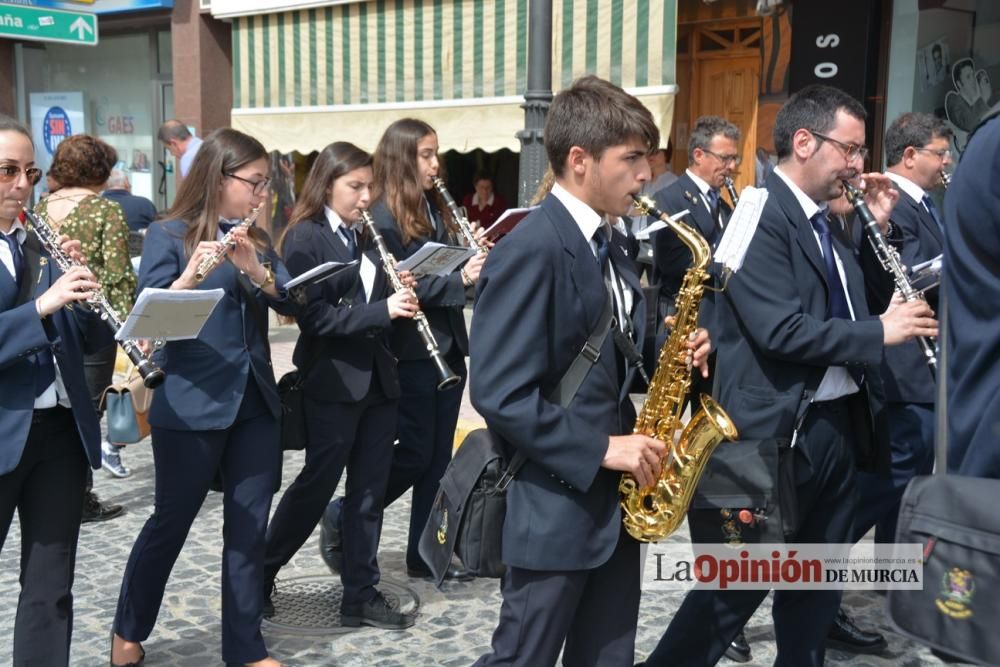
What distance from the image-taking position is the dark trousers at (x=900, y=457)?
171 inches

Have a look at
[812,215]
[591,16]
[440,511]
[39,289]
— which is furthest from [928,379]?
[591,16]

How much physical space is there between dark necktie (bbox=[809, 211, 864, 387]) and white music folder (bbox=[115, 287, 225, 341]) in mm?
1944

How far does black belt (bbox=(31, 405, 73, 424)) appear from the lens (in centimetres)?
339

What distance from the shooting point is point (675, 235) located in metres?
5.71

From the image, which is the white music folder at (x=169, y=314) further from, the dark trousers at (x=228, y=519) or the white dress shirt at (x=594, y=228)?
the white dress shirt at (x=594, y=228)

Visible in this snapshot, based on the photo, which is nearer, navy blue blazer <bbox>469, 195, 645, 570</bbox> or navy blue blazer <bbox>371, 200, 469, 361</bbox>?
navy blue blazer <bbox>469, 195, 645, 570</bbox>

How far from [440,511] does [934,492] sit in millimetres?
1379

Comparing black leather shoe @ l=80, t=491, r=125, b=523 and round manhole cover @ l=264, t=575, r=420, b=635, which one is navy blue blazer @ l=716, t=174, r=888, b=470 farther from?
black leather shoe @ l=80, t=491, r=125, b=523

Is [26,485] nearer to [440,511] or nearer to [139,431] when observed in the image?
[440,511]

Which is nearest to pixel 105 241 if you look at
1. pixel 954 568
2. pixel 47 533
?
pixel 47 533

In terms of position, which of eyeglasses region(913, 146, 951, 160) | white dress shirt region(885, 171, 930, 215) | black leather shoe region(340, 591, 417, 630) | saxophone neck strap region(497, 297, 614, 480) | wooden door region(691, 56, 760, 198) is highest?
wooden door region(691, 56, 760, 198)

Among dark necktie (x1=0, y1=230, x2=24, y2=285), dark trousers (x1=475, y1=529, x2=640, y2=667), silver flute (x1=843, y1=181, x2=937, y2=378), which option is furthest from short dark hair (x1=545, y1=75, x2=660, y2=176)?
dark necktie (x1=0, y1=230, x2=24, y2=285)

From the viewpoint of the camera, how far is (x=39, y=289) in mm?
3445

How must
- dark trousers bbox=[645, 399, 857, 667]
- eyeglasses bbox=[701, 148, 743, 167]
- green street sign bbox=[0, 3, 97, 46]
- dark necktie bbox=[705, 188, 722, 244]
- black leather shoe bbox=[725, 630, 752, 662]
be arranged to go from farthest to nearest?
green street sign bbox=[0, 3, 97, 46] → eyeglasses bbox=[701, 148, 743, 167] → dark necktie bbox=[705, 188, 722, 244] → black leather shoe bbox=[725, 630, 752, 662] → dark trousers bbox=[645, 399, 857, 667]
